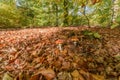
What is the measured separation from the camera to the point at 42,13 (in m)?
10.1

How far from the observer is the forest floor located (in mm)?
2541

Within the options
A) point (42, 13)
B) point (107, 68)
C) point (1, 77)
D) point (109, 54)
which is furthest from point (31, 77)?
point (42, 13)

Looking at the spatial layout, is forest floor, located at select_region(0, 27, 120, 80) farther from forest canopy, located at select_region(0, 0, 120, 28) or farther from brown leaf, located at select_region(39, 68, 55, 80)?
forest canopy, located at select_region(0, 0, 120, 28)

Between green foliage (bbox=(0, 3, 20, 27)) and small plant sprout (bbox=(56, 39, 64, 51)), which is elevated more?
green foliage (bbox=(0, 3, 20, 27))

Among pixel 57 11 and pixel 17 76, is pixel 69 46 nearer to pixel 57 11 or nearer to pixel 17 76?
pixel 17 76

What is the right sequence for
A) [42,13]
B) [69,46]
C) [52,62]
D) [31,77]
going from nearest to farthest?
[31,77] < [52,62] < [69,46] < [42,13]

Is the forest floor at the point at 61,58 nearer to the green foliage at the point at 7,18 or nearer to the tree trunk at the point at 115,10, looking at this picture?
the tree trunk at the point at 115,10

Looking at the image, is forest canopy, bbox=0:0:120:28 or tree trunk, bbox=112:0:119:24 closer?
tree trunk, bbox=112:0:119:24

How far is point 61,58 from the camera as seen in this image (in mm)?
2830

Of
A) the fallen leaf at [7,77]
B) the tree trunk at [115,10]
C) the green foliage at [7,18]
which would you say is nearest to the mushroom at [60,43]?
the fallen leaf at [7,77]

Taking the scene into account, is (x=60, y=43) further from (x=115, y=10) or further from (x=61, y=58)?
(x=115, y=10)

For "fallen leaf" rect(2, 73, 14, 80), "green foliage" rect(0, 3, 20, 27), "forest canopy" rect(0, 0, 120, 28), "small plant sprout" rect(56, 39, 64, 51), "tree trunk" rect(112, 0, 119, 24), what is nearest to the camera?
"fallen leaf" rect(2, 73, 14, 80)

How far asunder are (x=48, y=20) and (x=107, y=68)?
711cm

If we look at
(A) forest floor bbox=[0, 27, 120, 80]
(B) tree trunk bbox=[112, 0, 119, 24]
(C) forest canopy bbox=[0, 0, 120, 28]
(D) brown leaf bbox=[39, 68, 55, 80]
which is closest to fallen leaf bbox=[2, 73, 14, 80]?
(A) forest floor bbox=[0, 27, 120, 80]
